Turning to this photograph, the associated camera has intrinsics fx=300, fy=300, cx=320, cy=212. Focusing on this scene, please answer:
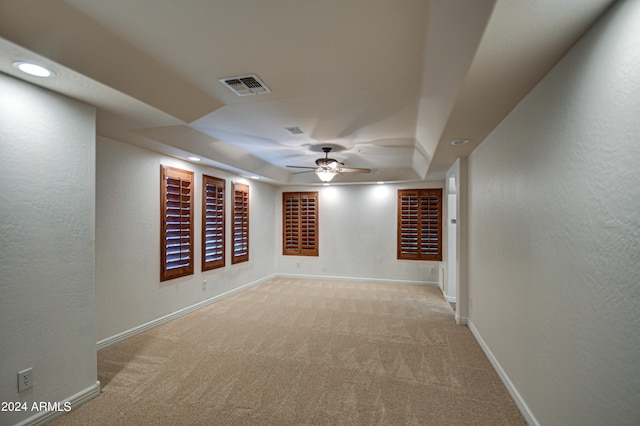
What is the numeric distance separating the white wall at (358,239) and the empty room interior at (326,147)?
2.45m

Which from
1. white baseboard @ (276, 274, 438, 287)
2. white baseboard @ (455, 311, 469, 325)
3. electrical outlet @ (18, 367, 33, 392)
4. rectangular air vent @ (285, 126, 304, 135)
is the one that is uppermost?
rectangular air vent @ (285, 126, 304, 135)

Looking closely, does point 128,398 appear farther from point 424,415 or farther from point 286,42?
point 286,42

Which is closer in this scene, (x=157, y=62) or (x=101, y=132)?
(x=157, y=62)

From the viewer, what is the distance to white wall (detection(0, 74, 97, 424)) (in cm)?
196

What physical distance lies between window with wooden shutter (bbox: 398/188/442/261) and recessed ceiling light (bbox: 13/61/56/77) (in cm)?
613

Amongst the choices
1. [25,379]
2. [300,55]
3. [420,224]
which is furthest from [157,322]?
[420,224]

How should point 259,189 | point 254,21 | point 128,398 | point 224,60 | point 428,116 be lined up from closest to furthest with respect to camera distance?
point 254,21
point 224,60
point 128,398
point 428,116
point 259,189

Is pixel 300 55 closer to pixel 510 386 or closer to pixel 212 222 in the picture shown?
pixel 510 386

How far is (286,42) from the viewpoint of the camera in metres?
1.97

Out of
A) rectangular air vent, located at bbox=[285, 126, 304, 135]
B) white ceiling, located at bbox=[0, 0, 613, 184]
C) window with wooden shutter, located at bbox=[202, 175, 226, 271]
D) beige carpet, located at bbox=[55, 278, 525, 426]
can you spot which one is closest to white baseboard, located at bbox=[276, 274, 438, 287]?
beige carpet, located at bbox=[55, 278, 525, 426]

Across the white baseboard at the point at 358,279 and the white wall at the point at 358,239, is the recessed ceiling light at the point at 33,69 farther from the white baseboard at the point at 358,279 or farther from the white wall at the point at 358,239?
the white baseboard at the point at 358,279

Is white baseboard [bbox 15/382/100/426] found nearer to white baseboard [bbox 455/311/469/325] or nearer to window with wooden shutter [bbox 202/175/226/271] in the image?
window with wooden shutter [bbox 202/175/226/271]

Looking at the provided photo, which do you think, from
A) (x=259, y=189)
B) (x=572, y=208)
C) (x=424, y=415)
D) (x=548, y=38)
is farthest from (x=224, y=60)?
(x=259, y=189)

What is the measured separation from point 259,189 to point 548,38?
19.4ft
